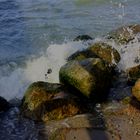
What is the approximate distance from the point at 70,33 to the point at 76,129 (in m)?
7.05

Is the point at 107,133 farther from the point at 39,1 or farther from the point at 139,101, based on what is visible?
the point at 39,1

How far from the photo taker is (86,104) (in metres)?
7.73

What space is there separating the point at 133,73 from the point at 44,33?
5879 millimetres

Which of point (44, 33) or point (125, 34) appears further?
point (44, 33)

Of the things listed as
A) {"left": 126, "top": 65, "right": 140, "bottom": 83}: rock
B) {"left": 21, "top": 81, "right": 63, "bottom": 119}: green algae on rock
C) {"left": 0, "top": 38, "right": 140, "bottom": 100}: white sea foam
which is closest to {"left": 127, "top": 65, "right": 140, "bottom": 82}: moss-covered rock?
{"left": 126, "top": 65, "right": 140, "bottom": 83}: rock

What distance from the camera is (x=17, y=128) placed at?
7145 millimetres

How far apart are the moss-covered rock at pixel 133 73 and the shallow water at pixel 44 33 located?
1.93ft

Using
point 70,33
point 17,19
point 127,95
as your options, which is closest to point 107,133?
point 127,95

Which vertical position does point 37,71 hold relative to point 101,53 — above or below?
below

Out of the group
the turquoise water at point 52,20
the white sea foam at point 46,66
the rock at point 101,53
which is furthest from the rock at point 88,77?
the turquoise water at point 52,20

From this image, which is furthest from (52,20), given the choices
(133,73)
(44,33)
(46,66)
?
(133,73)

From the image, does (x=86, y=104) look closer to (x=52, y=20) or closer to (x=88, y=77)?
(x=88, y=77)

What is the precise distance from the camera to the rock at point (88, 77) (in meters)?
7.79

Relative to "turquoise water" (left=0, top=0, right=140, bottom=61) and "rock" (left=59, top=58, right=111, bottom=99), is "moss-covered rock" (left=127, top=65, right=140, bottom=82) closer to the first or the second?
"rock" (left=59, top=58, right=111, bottom=99)
